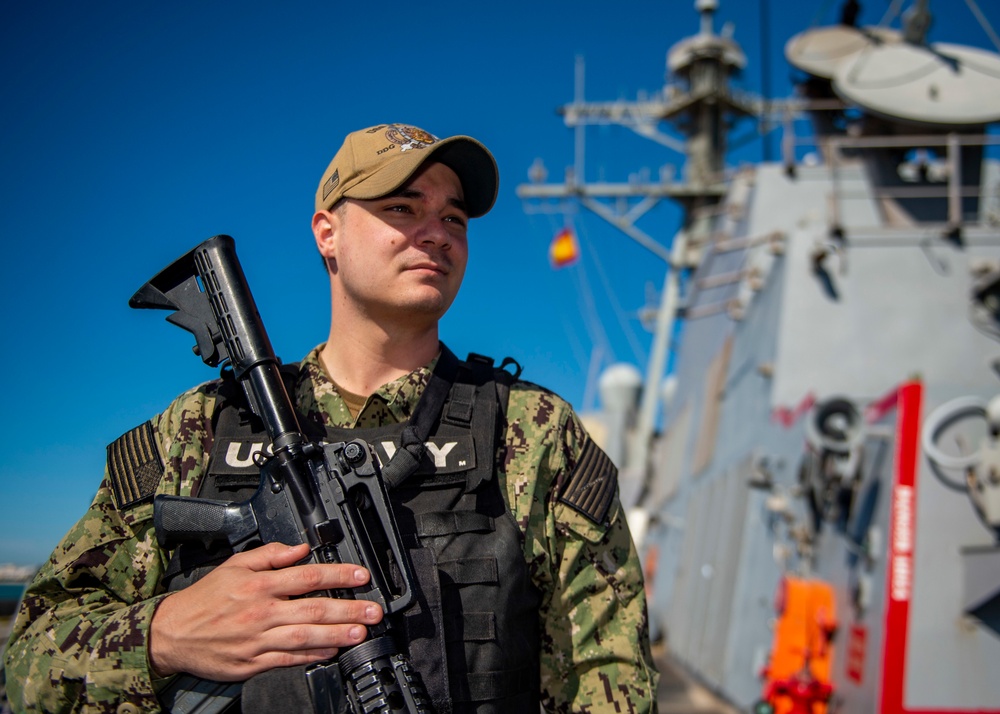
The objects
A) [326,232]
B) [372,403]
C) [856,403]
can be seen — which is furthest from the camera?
[856,403]

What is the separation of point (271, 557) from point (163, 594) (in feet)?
1.01

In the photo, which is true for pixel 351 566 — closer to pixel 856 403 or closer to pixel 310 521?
pixel 310 521

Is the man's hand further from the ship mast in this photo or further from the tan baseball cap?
the ship mast

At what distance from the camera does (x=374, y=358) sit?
180 cm

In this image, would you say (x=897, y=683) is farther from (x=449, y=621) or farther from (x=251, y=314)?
(x=251, y=314)

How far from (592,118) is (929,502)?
16697 mm

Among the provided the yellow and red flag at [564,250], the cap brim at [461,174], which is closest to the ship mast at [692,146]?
the yellow and red flag at [564,250]

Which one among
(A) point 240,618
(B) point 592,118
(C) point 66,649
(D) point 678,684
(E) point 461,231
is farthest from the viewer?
(B) point 592,118

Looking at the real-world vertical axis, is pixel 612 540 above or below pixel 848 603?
above

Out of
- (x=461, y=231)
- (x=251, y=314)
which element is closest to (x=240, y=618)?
(x=251, y=314)

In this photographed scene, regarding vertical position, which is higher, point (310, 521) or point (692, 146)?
point (692, 146)

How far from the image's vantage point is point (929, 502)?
379cm

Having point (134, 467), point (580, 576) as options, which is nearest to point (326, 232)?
point (134, 467)

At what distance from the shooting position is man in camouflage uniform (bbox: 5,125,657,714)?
1.37 meters
